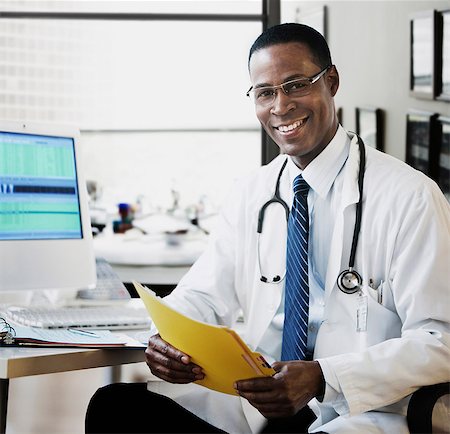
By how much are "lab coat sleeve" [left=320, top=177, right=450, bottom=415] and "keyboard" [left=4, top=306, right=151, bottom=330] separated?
0.60 meters

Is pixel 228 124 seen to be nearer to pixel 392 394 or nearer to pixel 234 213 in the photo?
pixel 234 213

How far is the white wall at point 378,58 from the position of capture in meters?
3.43

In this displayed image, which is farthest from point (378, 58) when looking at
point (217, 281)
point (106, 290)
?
point (217, 281)

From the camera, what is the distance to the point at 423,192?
5.11ft

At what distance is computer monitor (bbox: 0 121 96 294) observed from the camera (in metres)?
1.96

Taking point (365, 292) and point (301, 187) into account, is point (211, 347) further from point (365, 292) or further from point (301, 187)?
point (301, 187)

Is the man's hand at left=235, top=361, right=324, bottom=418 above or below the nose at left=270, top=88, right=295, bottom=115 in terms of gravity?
below

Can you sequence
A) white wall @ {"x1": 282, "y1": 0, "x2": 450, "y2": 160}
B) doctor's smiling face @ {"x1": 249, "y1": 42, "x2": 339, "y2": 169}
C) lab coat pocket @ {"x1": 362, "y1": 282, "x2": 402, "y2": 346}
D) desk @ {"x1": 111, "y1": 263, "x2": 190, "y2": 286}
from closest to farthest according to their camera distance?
lab coat pocket @ {"x1": 362, "y1": 282, "x2": 402, "y2": 346}
doctor's smiling face @ {"x1": 249, "y1": 42, "x2": 339, "y2": 169}
desk @ {"x1": 111, "y1": 263, "x2": 190, "y2": 286}
white wall @ {"x1": 282, "y1": 0, "x2": 450, "y2": 160}

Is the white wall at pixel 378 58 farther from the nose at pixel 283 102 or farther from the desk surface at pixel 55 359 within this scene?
the desk surface at pixel 55 359

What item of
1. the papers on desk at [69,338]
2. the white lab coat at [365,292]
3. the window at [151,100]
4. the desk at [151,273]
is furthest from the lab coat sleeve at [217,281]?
the window at [151,100]

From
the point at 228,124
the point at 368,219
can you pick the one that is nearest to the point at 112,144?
the point at 228,124

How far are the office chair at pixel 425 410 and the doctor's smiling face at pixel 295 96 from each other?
0.52 m

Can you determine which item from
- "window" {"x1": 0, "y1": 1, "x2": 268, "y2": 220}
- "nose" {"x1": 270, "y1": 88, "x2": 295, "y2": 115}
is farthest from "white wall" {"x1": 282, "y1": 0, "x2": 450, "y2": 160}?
"nose" {"x1": 270, "y1": 88, "x2": 295, "y2": 115}

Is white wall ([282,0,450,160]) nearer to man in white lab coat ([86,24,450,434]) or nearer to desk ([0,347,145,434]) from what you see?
man in white lab coat ([86,24,450,434])
